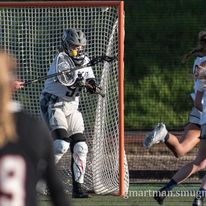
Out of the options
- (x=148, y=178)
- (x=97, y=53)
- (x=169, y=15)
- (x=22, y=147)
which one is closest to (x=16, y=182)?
(x=22, y=147)

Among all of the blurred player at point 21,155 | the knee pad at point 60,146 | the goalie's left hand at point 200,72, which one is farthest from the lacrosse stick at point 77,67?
the blurred player at point 21,155

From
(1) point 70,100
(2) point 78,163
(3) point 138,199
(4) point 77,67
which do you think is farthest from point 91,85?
(3) point 138,199

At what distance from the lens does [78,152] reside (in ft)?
30.1

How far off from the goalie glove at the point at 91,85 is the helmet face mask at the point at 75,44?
23 centimetres

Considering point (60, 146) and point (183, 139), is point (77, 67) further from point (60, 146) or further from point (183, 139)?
point (183, 139)

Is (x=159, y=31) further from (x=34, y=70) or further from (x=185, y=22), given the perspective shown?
(x=34, y=70)

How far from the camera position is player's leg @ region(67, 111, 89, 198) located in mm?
9180

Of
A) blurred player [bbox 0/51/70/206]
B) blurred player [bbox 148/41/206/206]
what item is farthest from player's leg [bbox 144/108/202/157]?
blurred player [bbox 0/51/70/206]

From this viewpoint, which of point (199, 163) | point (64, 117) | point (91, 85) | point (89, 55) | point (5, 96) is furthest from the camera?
point (89, 55)

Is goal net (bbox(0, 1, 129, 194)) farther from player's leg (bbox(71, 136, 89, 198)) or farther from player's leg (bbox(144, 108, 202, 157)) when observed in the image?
player's leg (bbox(144, 108, 202, 157))

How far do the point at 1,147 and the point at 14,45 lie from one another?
21.6 ft

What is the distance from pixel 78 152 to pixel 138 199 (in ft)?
2.47

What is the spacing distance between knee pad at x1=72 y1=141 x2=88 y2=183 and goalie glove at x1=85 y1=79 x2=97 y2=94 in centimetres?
52

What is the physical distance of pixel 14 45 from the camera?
10000 mm
